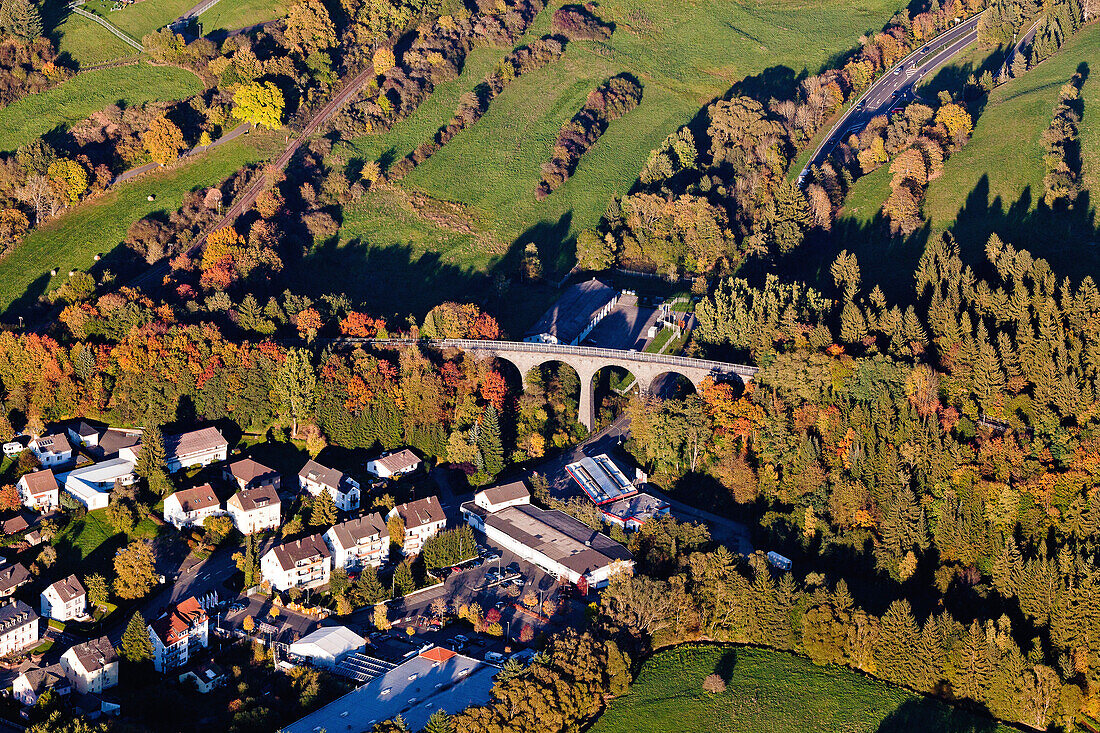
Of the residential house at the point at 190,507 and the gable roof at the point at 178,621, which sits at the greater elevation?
the residential house at the point at 190,507

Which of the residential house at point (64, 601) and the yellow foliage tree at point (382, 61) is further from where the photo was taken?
the yellow foliage tree at point (382, 61)

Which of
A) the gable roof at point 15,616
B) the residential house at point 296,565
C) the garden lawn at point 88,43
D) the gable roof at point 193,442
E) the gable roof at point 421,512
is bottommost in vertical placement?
the gable roof at point 15,616

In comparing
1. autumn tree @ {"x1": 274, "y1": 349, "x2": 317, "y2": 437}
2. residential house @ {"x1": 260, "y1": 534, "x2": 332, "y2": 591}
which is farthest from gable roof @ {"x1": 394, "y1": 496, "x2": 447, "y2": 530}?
autumn tree @ {"x1": 274, "y1": 349, "x2": 317, "y2": 437}

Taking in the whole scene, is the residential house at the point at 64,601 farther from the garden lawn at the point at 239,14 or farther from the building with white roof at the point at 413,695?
the garden lawn at the point at 239,14

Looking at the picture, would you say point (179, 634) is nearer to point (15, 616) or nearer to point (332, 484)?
point (15, 616)

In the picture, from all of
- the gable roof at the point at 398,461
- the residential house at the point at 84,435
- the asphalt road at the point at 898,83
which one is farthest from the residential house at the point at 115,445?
the asphalt road at the point at 898,83

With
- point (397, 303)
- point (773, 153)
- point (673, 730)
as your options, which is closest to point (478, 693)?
point (673, 730)

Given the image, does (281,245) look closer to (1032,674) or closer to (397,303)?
(397,303)
